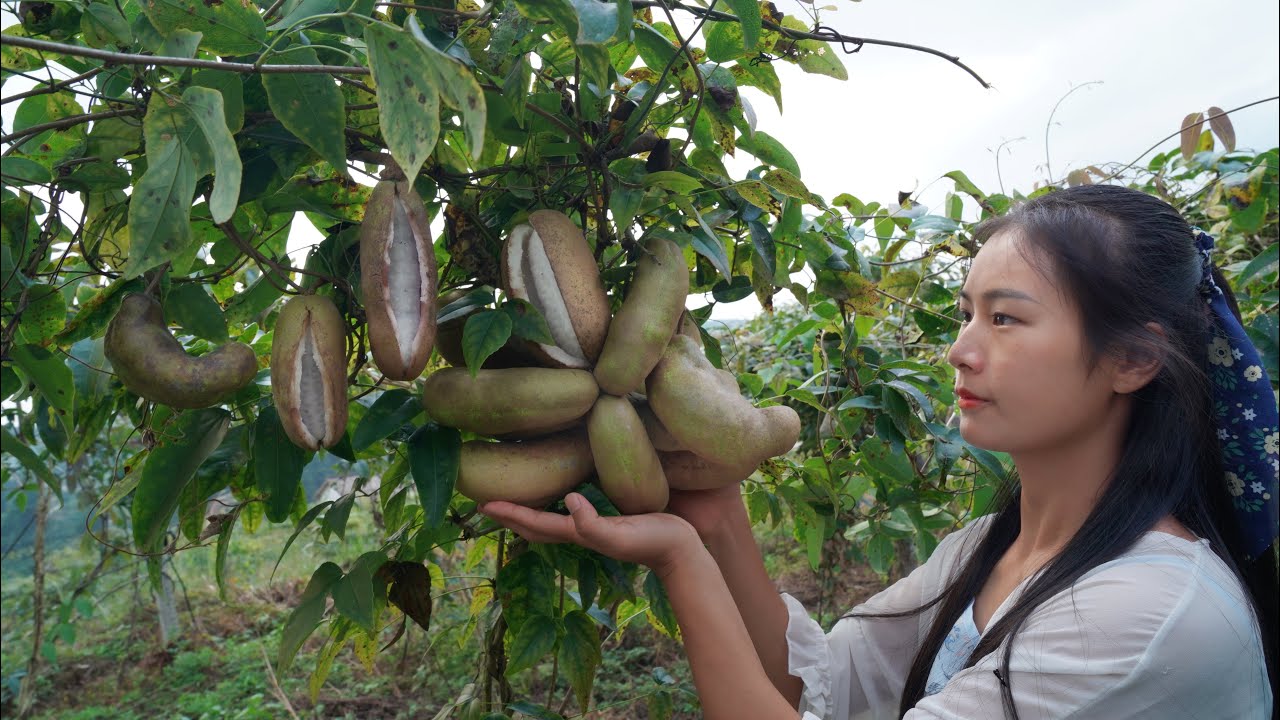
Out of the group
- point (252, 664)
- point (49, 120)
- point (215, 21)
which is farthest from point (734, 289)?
point (252, 664)

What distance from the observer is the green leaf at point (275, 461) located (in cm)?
103

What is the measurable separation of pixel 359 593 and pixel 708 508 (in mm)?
469

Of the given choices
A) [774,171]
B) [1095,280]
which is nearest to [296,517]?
[774,171]

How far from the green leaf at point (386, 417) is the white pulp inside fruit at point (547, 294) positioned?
187 mm

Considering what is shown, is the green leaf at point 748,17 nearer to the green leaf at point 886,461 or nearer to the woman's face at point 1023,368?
the woman's face at point 1023,368

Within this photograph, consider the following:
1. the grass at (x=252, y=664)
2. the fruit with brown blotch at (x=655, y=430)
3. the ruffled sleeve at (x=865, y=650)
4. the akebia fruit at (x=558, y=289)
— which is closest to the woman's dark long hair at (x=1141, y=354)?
the ruffled sleeve at (x=865, y=650)

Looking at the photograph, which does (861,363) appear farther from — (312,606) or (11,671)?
(11,671)

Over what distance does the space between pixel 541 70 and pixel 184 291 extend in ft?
1.58

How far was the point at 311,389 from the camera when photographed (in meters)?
0.87

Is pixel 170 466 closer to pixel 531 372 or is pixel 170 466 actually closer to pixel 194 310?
pixel 194 310

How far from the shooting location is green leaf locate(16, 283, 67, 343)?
102 cm

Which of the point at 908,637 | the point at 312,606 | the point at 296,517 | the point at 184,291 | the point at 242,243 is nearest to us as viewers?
the point at 242,243

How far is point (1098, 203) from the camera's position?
1.27 metres

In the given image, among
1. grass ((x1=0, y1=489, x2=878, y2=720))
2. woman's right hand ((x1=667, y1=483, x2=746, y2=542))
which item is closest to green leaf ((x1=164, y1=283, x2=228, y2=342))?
woman's right hand ((x1=667, y1=483, x2=746, y2=542))
